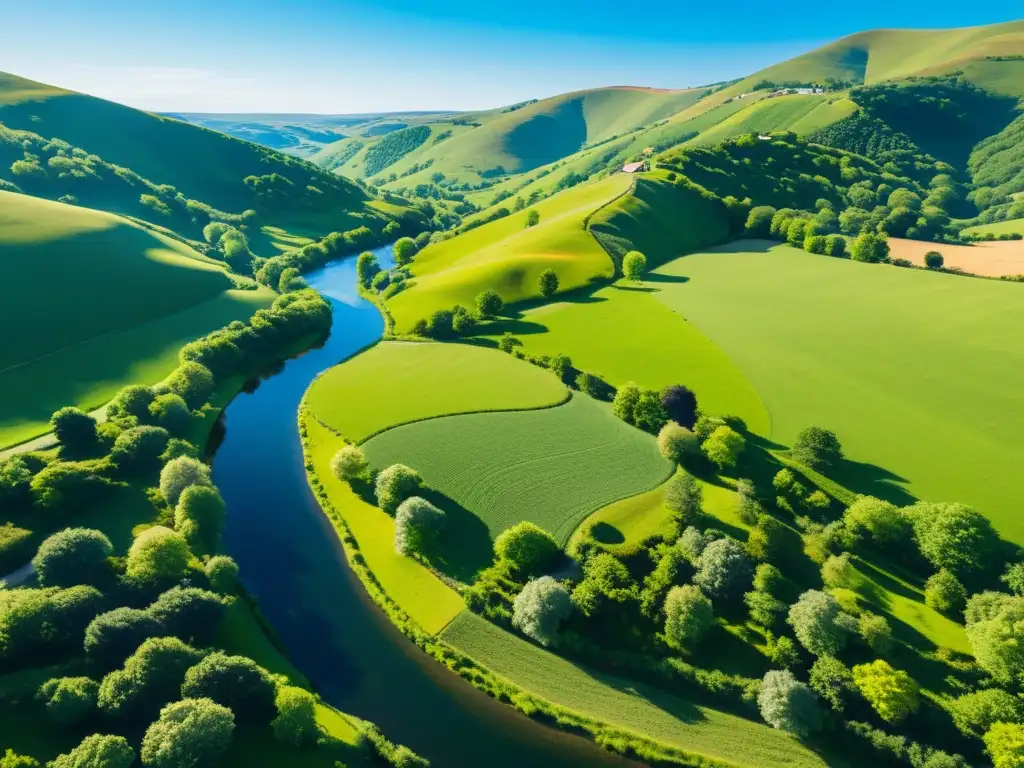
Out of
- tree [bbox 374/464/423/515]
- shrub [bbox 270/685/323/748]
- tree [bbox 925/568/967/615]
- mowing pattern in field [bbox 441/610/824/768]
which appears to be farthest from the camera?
tree [bbox 374/464/423/515]

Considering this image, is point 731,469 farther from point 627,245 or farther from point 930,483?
point 627,245

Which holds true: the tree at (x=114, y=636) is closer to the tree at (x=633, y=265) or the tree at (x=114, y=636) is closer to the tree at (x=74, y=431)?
the tree at (x=74, y=431)

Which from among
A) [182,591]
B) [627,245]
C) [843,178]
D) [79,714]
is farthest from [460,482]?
[843,178]

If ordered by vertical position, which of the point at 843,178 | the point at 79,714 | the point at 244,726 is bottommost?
the point at 244,726

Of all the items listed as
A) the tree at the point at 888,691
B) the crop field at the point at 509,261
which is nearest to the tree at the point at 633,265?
the crop field at the point at 509,261

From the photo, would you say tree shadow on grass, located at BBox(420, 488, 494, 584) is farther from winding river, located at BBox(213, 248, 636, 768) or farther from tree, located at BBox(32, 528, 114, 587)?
tree, located at BBox(32, 528, 114, 587)

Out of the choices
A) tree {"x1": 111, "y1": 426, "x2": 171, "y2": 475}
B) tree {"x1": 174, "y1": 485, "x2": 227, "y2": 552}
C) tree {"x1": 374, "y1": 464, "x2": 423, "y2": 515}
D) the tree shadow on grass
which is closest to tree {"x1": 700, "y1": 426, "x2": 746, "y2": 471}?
the tree shadow on grass

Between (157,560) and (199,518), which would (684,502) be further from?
(199,518)
